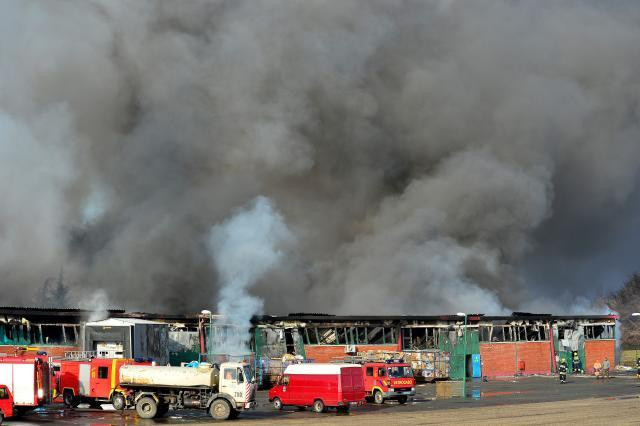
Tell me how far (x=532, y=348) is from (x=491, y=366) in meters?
5.22

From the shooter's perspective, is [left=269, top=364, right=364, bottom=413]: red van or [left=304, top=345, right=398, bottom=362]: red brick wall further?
[left=304, top=345, right=398, bottom=362]: red brick wall

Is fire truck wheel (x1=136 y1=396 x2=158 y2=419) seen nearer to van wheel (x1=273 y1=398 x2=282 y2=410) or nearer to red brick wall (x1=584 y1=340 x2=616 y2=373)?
van wheel (x1=273 y1=398 x2=282 y2=410)

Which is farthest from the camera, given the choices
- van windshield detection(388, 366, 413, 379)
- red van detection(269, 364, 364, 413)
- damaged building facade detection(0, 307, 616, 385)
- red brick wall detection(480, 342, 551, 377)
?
red brick wall detection(480, 342, 551, 377)

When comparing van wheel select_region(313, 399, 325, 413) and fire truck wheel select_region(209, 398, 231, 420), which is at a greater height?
fire truck wheel select_region(209, 398, 231, 420)

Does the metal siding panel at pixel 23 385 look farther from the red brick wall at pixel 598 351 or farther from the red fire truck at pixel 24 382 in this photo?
the red brick wall at pixel 598 351

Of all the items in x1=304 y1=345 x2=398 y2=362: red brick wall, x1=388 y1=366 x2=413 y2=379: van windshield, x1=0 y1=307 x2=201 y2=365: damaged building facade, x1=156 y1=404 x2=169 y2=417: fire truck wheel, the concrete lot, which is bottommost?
the concrete lot

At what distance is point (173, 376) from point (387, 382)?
12.6m

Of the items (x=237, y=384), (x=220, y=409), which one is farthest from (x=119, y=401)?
(x=237, y=384)

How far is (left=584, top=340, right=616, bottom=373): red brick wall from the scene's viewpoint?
77.9 meters

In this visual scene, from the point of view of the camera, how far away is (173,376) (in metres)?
36.5

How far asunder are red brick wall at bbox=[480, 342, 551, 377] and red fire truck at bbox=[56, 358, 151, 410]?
3729 cm

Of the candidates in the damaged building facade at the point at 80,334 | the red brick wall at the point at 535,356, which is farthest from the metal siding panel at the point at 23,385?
the red brick wall at the point at 535,356

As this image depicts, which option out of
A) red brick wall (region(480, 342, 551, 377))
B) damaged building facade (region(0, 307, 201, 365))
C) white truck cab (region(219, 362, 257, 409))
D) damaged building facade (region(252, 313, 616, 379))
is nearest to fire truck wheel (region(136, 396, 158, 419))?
white truck cab (region(219, 362, 257, 409))

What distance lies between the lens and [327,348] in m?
66.2
